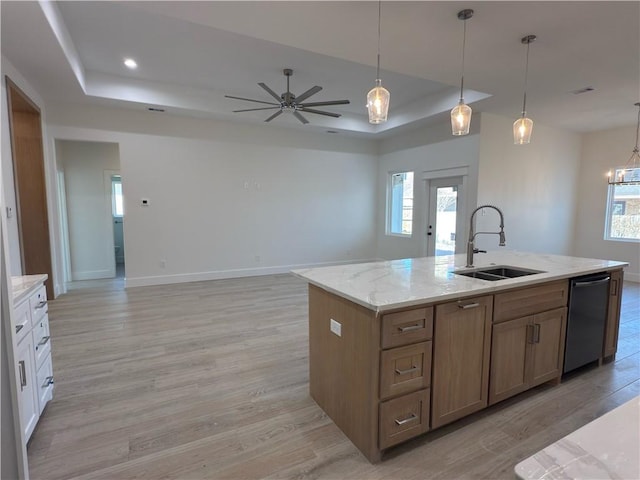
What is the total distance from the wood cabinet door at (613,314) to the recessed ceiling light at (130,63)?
5.79 m

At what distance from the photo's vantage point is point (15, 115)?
431cm

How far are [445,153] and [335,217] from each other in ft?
8.66

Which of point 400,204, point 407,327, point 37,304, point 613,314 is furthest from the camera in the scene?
point 400,204

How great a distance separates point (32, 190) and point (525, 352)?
6163 millimetres

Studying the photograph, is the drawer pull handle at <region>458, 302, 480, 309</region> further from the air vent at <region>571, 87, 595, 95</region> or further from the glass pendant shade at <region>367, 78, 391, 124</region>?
the air vent at <region>571, 87, 595, 95</region>

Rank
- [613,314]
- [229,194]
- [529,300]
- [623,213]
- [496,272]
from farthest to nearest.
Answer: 1. [623,213]
2. [229,194]
3. [613,314]
4. [496,272]
5. [529,300]

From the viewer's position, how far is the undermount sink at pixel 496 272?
2.50 meters

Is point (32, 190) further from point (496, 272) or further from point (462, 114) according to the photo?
point (496, 272)

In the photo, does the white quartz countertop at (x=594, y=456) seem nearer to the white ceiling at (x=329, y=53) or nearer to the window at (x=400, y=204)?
the white ceiling at (x=329, y=53)

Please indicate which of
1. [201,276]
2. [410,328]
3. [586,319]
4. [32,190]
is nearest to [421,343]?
[410,328]

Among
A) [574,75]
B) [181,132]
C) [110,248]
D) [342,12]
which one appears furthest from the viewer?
[110,248]

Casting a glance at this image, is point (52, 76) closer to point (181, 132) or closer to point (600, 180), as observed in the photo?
point (181, 132)

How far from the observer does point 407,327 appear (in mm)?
1725

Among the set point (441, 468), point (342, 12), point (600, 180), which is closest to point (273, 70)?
point (342, 12)
